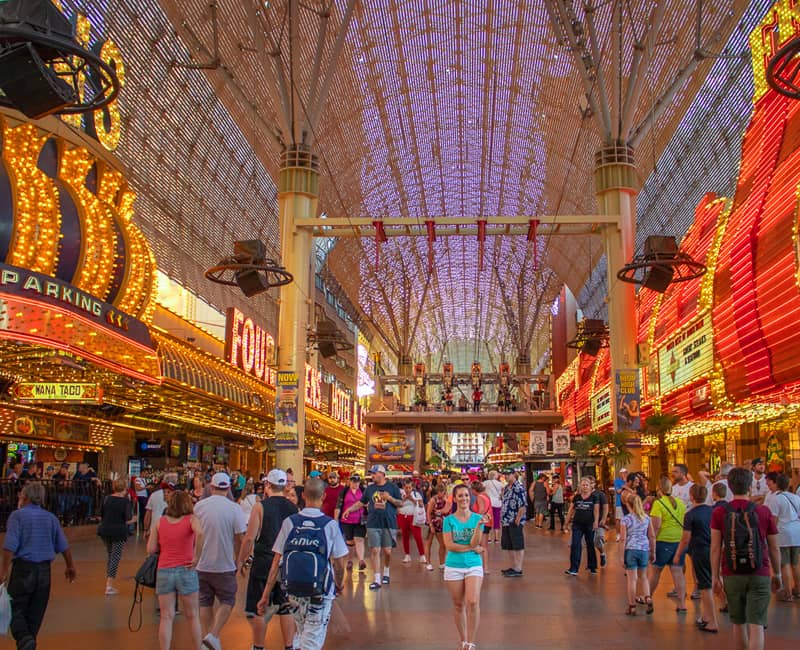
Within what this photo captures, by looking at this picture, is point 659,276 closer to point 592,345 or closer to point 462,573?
point 592,345

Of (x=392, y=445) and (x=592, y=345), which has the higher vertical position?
(x=592, y=345)

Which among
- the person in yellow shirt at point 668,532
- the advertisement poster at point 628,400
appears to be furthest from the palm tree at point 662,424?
the person in yellow shirt at point 668,532

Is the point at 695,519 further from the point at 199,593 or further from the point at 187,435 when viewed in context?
the point at 187,435

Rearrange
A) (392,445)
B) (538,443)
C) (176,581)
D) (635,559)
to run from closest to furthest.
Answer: (176,581) < (635,559) < (538,443) < (392,445)

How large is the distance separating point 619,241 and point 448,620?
15.8m

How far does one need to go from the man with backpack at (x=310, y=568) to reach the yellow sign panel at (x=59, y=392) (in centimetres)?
1326

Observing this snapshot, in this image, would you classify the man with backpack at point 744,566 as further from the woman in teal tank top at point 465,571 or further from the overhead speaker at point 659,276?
the overhead speaker at point 659,276

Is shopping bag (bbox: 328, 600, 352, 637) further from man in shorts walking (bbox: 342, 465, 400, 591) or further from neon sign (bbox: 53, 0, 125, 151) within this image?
neon sign (bbox: 53, 0, 125, 151)

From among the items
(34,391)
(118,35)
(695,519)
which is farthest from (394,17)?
(695,519)

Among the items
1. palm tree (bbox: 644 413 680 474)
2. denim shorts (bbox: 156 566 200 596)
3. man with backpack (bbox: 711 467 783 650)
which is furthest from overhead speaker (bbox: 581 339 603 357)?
denim shorts (bbox: 156 566 200 596)

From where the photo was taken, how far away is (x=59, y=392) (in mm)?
18078

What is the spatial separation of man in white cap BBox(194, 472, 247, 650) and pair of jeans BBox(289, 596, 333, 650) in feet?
5.10

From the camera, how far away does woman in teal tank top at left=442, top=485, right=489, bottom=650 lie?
23.9 ft

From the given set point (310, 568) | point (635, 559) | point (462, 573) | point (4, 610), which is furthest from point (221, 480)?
point (635, 559)
